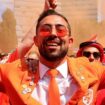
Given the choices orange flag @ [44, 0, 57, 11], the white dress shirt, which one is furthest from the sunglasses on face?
orange flag @ [44, 0, 57, 11]

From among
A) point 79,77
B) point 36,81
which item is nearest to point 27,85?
point 36,81

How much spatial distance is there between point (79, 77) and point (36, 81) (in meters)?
0.22

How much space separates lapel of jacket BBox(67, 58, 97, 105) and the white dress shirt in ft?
0.09

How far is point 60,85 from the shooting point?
7.70 feet

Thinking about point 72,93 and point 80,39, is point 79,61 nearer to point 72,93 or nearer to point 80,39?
point 72,93

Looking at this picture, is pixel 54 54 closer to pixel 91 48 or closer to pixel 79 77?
pixel 79 77

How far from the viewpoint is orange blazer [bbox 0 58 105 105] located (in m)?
2.31

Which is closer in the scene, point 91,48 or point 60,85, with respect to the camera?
point 60,85

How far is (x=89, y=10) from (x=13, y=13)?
5.22 feet

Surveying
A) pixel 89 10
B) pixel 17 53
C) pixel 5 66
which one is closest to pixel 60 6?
pixel 89 10

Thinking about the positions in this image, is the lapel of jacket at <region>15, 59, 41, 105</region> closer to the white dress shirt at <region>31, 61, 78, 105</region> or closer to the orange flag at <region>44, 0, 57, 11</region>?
the white dress shirt at <region>31, 61, 78, 105</region>

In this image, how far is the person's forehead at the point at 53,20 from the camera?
7.77 feet

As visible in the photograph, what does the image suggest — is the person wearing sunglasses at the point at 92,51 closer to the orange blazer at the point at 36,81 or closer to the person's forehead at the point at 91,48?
the person's forehead at the point at 91,48

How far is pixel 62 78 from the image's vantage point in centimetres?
237
